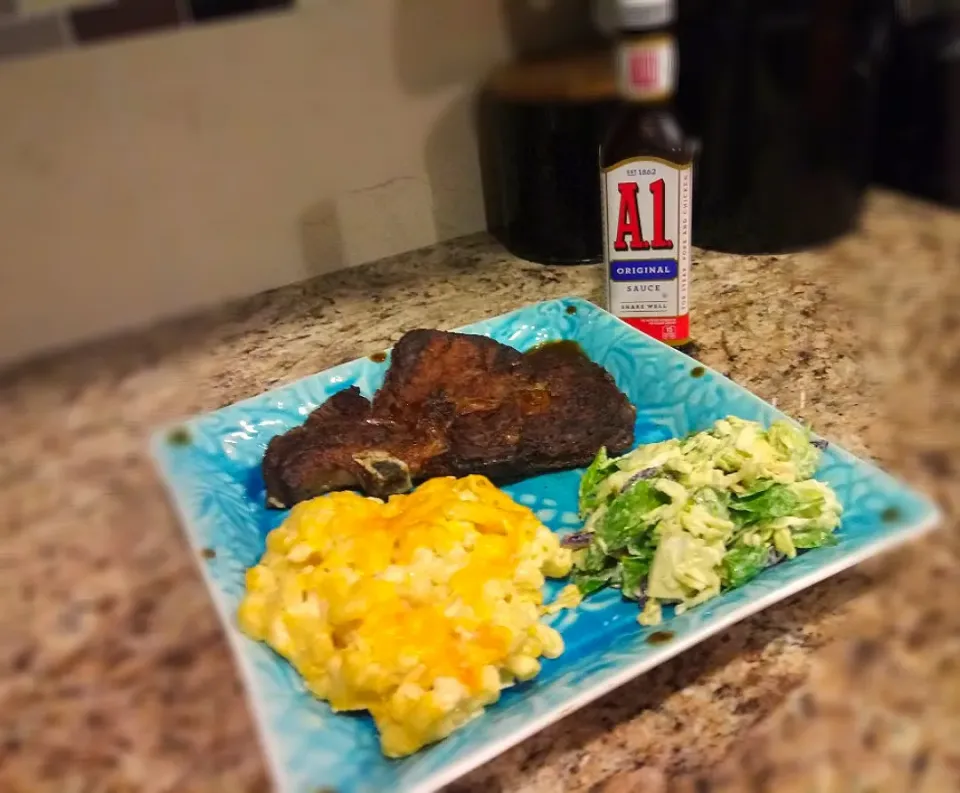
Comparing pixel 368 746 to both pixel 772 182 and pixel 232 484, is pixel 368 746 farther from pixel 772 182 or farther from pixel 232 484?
pixel 772 182

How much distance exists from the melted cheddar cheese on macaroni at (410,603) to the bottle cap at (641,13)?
12.2 inches

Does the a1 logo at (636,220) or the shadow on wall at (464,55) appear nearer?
the a1 logo at (636,220)

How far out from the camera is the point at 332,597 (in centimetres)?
45

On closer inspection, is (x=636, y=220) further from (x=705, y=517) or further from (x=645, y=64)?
(x=705, y=517)

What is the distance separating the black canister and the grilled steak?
24cm

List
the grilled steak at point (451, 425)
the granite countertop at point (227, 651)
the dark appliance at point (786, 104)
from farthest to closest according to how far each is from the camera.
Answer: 1. the dark appliance at point (786, 104)
2. the grilled steak at point (451, 425)
3. the granite countertop at point (227, 651)

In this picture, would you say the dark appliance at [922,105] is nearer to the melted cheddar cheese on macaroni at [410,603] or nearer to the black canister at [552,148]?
the black canister at [552,148]

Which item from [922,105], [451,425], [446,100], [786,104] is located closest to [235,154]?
[446,100]

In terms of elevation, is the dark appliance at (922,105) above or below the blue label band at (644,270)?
above

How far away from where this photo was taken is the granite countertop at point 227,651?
1.16ft

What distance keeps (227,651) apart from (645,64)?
0.43 meters

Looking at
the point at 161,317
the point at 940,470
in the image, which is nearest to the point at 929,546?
the point at 940,470

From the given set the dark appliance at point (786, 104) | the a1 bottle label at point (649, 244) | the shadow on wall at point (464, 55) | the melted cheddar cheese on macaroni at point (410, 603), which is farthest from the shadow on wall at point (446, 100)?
the melted cheddar cheese on macaroni at point (410, 603)

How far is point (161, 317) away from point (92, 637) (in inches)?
11.4
